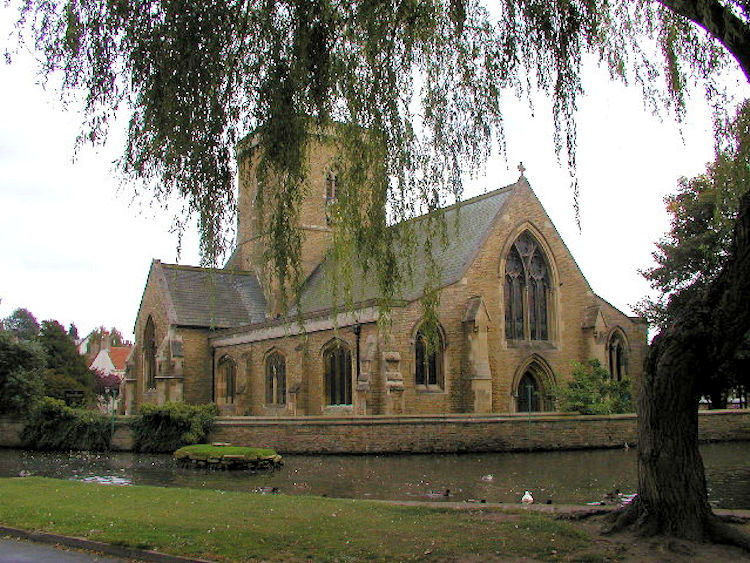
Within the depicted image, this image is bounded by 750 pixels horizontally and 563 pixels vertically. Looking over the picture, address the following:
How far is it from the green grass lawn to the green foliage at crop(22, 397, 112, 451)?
1838 centimetres

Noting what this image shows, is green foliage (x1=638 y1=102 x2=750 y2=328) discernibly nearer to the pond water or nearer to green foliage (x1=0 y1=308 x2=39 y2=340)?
the pond water

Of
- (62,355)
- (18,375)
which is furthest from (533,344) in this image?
(62,355)

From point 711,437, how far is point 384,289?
23.6 metres

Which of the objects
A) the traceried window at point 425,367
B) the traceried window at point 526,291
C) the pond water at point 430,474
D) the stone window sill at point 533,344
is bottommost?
the pond water at point 430,474

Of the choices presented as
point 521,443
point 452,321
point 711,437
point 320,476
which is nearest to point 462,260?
point 452,321

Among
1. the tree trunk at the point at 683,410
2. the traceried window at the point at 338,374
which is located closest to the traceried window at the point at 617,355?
the traceried window at the point at 338,374

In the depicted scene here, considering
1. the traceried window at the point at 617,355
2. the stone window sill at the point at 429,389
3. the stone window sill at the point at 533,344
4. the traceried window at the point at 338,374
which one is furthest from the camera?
the traceried window at the point at 617,355

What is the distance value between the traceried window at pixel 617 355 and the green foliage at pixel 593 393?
3.65 m

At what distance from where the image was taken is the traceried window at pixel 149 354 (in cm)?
4181

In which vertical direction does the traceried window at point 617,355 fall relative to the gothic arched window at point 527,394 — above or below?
above

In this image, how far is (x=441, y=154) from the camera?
28.9 feet

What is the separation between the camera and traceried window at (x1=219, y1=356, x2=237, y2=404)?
38.9 meters

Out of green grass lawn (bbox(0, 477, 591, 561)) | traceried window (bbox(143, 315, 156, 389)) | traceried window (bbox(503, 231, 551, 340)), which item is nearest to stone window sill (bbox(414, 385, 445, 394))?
traceried window (bbox(503, 231, 551, 340))

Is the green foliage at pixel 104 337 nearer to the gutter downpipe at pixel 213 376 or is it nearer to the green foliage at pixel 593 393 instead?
the gutter downpipe at pixel 213 376
